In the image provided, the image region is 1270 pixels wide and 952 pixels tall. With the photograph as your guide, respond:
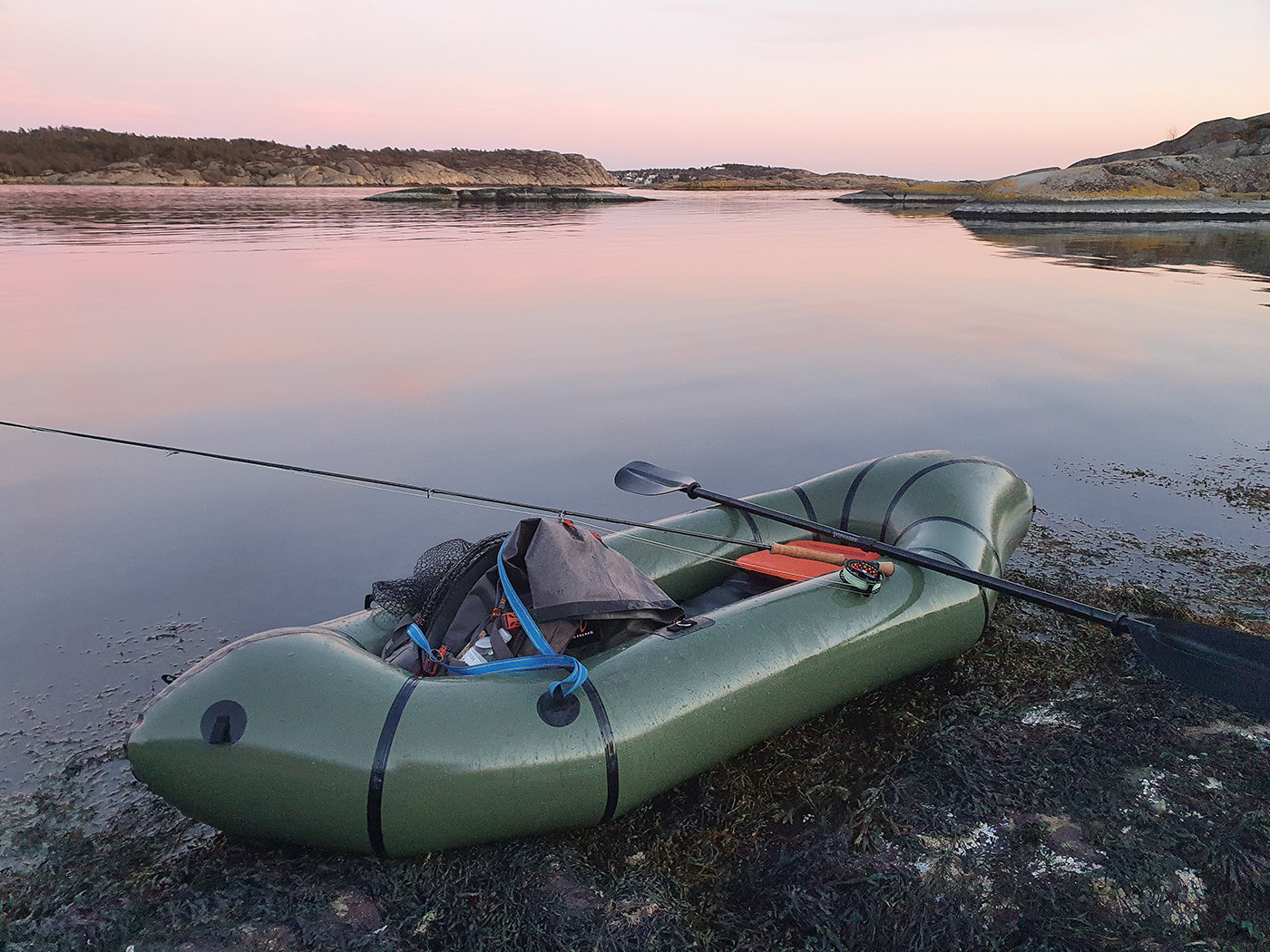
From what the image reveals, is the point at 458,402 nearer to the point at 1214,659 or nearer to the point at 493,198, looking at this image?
the point at 1214,659

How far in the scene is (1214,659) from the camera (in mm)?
2959

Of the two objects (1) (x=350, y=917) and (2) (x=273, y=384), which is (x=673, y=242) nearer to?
(2) (x=273, y=384)

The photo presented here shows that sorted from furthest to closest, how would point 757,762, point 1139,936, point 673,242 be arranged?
point 673,242, point 757,762, point 1139,936

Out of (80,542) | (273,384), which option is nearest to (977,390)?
(273,384)

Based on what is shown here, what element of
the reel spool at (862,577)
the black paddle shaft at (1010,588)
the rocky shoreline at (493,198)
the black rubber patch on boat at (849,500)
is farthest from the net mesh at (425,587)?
the rocky shoreline at (493,198)

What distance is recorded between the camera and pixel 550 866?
106 inches

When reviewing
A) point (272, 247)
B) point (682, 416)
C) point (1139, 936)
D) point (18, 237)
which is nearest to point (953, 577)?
point (1139, 936)

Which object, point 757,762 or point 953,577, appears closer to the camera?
point 757,762

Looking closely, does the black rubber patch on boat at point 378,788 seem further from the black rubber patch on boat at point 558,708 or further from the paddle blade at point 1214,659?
the paddle blade at point 1214,659

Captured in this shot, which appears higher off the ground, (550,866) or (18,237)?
(18,237)

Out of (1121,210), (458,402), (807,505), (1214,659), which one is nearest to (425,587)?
(807,505)

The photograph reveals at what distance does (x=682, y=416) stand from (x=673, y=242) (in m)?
20.1

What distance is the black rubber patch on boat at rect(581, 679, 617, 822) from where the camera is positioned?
2.71m

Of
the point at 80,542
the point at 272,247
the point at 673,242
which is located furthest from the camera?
the point at 673,242
